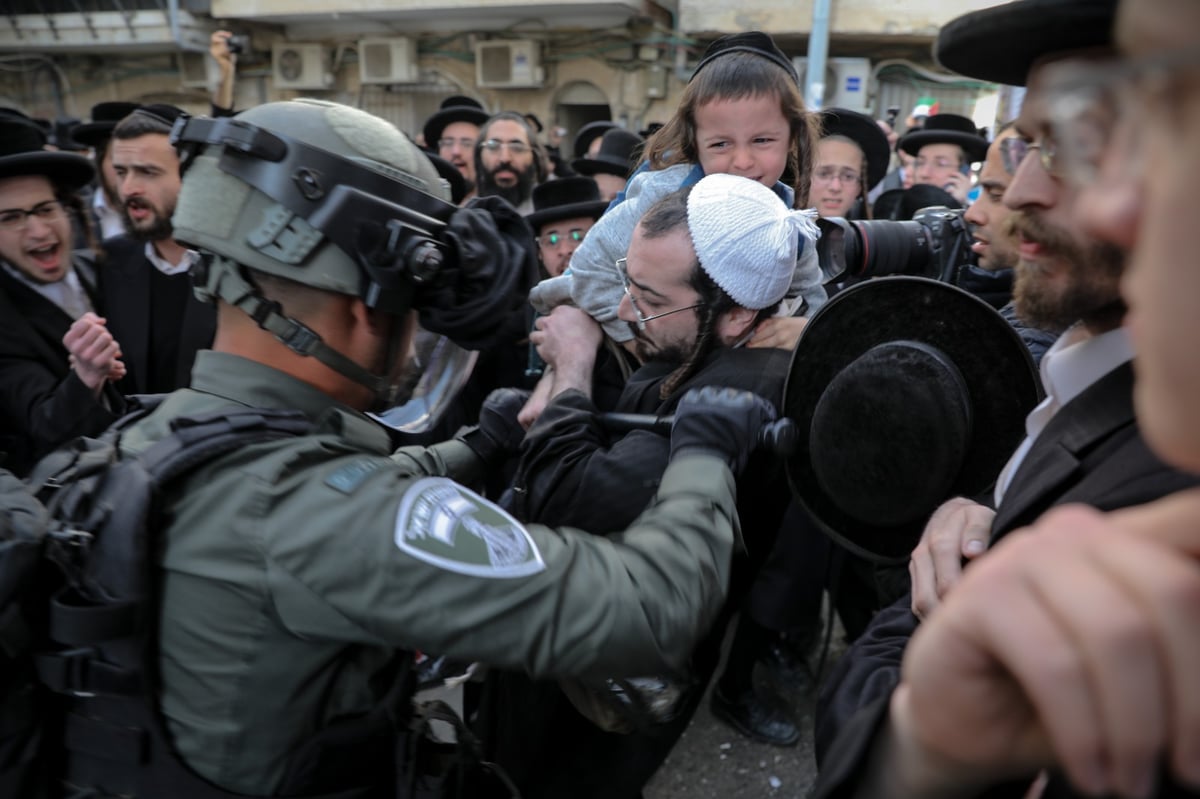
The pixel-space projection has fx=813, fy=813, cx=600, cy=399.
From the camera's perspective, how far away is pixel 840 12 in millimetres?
11891

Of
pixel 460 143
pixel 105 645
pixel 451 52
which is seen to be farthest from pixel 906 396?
pixel 451 52

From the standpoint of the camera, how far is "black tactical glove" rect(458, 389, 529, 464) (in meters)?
1.92

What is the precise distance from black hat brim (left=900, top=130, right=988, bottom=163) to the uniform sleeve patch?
539 cm

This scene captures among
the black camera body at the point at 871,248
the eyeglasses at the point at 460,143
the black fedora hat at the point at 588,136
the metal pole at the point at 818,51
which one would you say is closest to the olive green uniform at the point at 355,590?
the black camera body at the point at 871,248

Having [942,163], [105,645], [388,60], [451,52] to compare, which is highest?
[451,52]

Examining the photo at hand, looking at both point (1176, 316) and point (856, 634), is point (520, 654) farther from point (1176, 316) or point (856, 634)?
point (856, 634)

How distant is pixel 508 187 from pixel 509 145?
278mm

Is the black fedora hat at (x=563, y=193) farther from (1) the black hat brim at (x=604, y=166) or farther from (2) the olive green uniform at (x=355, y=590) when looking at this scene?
(2) the olive green uniform at (x=355, y=590)

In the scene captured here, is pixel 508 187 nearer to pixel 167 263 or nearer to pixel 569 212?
pixel 569 212

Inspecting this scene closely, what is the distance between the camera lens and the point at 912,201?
4938 mm

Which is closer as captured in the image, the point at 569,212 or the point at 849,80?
the point at 569,212

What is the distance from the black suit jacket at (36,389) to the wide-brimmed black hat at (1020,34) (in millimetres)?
2678

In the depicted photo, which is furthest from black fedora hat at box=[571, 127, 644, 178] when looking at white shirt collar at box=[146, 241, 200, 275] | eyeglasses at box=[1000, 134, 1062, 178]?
eyeglasses at box=[1000, 134, 1062, 178]

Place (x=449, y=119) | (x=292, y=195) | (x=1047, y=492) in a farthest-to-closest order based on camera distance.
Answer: (x=449, y=119)
(x=292, y=195)
(x=1047, y=492)
